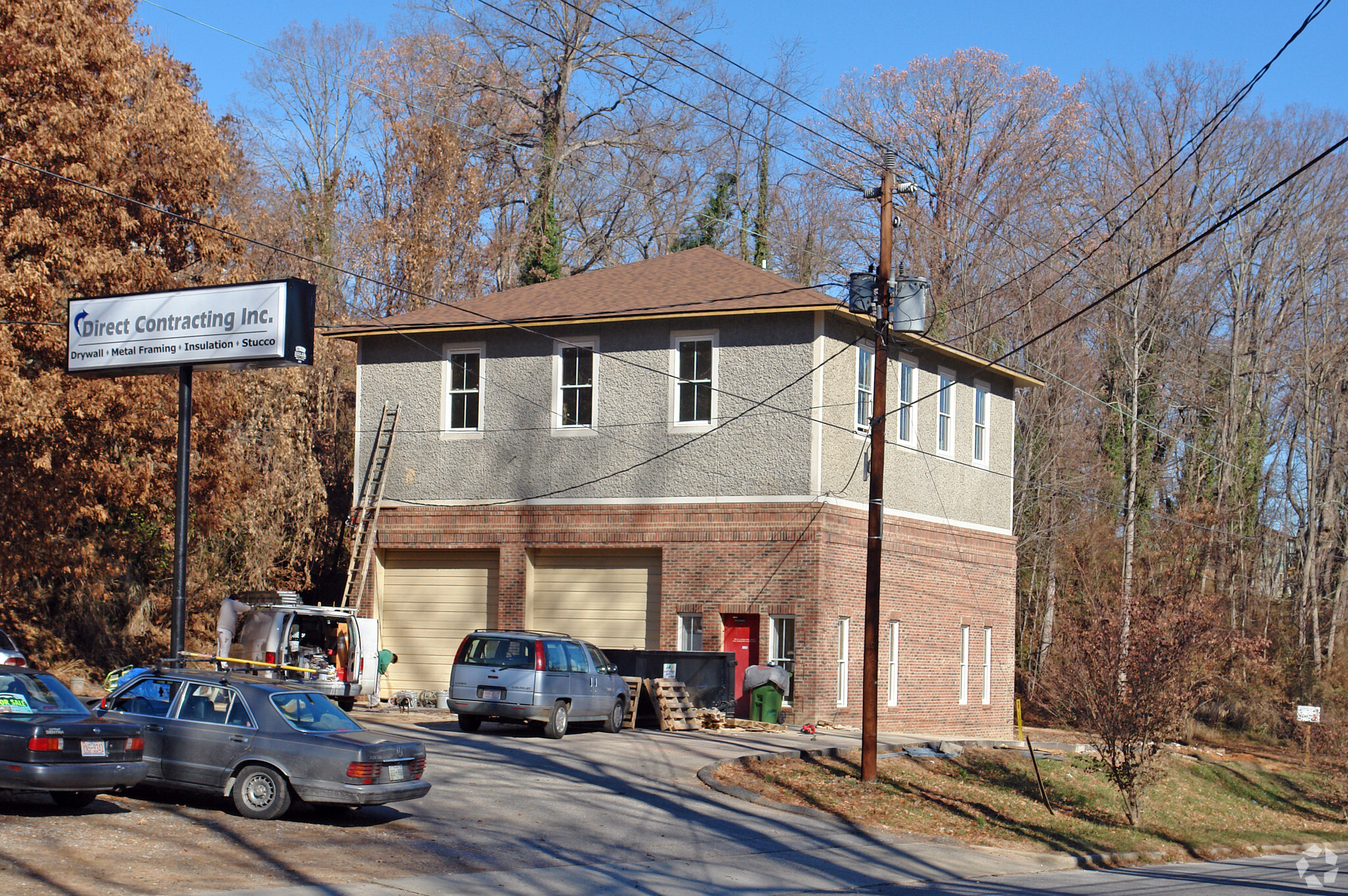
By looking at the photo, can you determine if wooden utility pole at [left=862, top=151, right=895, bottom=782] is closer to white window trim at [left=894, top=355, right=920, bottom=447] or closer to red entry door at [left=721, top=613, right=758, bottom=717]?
red entry door at [left=721, top=613, right=758, bottom=717]

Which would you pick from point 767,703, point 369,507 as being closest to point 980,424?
point 767,703

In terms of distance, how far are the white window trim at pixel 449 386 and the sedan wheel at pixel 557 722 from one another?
982 cm

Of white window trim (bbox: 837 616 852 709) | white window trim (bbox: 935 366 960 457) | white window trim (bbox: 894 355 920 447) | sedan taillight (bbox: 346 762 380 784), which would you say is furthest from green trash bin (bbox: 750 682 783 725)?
sedan taillight (bbox: 346 762 380 784)

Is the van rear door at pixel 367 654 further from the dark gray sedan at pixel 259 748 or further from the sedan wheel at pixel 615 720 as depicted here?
the dark gray sedan at pixel 259 748

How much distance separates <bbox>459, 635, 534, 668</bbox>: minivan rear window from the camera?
21.7 m

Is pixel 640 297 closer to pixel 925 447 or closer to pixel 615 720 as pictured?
pixel 925 447

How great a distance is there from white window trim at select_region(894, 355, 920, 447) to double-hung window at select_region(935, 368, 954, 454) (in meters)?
1.08

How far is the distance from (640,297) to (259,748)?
58.8 feet

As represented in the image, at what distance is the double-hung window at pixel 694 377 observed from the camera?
28.3m

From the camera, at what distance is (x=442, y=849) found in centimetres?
1323

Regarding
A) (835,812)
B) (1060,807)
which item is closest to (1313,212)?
(1060,807)

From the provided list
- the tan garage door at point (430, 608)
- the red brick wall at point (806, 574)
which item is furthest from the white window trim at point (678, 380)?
the tan garage door at point (430, 608)

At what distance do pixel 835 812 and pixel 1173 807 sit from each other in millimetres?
10386

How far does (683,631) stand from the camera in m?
28.1
